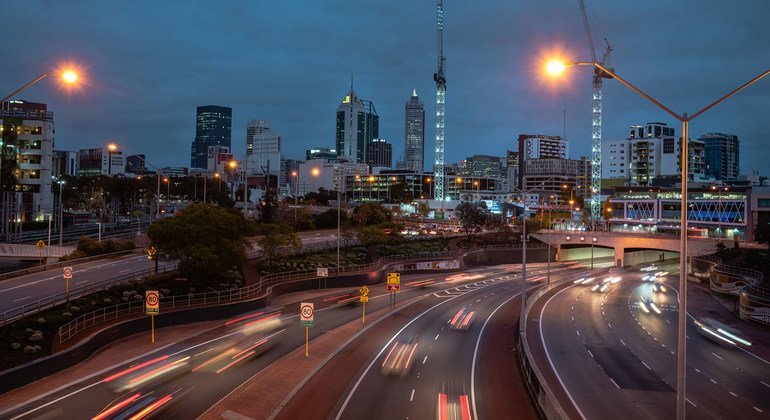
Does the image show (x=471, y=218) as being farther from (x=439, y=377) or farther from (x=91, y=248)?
(x=439, y=377)

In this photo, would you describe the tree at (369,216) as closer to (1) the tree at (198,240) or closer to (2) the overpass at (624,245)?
(2) the overpass at (624,245)

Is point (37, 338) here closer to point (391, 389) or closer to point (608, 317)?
point (391, 389)

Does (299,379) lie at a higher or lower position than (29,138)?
lower

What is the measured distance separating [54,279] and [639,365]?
3991 centimetres

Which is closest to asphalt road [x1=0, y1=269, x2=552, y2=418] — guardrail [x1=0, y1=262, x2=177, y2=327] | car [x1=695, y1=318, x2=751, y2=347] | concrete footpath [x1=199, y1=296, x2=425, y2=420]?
concrete footpath [x1=199, y1=296, x2=425, y2=420]

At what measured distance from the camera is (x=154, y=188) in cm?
13400

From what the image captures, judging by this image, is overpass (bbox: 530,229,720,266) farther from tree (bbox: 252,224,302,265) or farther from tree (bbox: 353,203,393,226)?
tree (bbox: 252,224,302,265)

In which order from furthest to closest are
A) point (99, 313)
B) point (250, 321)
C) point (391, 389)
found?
point (250, 321) → point (99, 313) → point (391, 389)

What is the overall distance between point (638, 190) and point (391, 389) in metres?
155

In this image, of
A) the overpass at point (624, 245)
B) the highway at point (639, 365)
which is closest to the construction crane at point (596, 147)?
the overpass at point (624, 245)

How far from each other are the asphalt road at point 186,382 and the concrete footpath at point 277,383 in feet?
2.38

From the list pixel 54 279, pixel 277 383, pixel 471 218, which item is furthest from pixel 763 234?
pixel 54 279

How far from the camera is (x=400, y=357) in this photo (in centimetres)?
2888

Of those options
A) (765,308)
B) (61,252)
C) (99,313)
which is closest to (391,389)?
(99,313)
